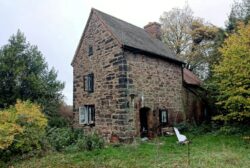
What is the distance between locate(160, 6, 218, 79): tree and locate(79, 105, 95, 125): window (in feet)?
54.8

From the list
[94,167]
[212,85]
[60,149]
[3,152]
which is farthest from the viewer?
[212,85]

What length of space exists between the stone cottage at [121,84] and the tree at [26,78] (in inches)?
280

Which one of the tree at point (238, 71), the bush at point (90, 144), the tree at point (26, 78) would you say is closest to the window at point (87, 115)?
the bush at point (90, 144)

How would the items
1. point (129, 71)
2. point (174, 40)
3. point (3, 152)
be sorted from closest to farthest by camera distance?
point (3, 152), point (129, 71), point (174, 40)

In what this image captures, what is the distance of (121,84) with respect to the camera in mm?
14953

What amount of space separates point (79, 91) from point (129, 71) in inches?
181

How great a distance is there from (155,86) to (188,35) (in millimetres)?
17024

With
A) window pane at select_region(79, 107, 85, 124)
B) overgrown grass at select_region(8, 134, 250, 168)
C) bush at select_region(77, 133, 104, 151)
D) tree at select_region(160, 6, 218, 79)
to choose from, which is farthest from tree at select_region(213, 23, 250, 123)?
tree at select_region(160, 6, 218, 79)

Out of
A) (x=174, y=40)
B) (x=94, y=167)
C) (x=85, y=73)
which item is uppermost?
(x=174, y=40)

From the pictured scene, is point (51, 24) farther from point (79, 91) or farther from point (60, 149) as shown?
point (60, 149)

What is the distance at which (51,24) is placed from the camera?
20.0 m

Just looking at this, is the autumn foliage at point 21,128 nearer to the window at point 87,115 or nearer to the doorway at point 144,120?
the window at point 87,115

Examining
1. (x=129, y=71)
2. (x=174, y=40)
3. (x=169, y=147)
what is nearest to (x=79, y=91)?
(x=129, y=71)

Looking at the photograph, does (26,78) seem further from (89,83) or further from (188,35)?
(188,35)
